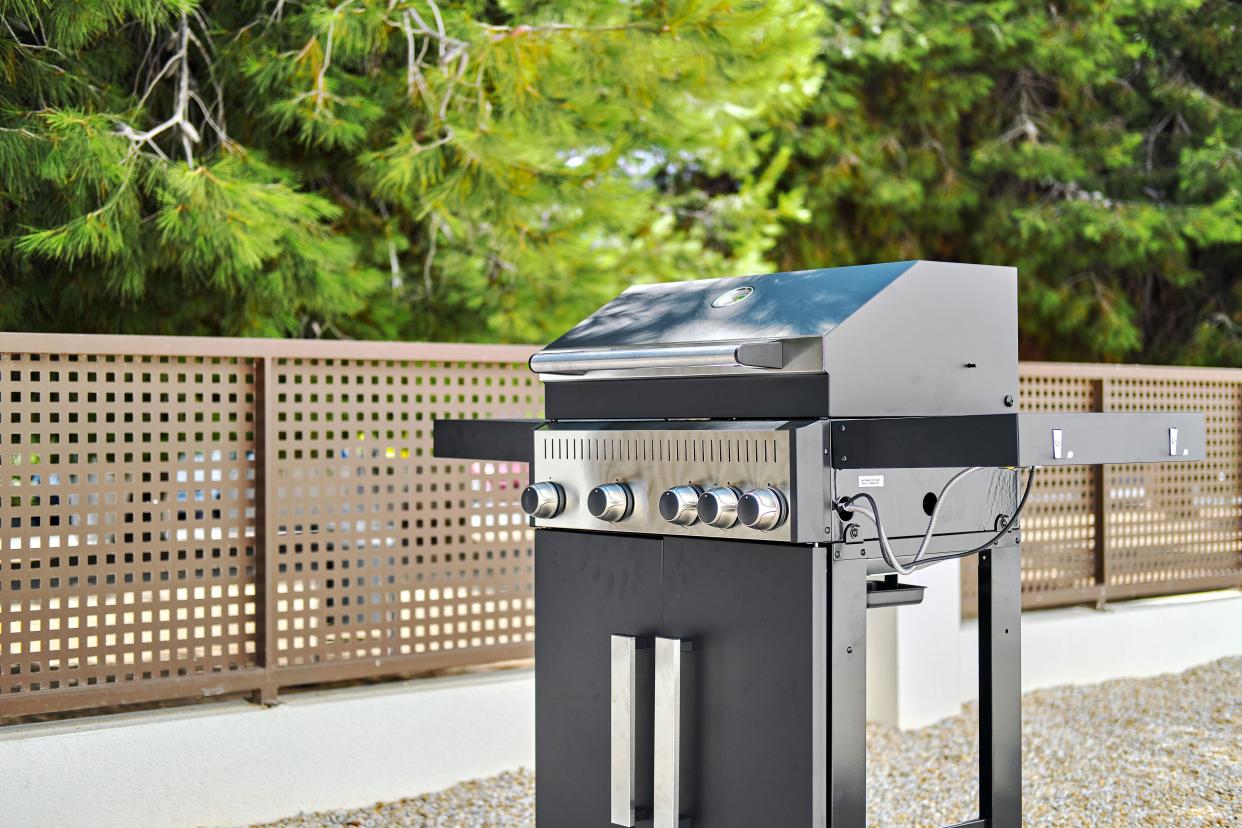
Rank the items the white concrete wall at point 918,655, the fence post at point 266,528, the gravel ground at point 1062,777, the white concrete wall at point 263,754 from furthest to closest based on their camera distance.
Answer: the white concrete wall at point 918,655 < the fence post at point 266,528 < the gravel ground at point 1062,777 < the white concrete wall at point 263,754

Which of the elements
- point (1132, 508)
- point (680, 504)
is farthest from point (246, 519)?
point (1132, 508)

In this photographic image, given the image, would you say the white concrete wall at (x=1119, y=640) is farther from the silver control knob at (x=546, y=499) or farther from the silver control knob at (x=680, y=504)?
the silver control knob at (x=680, y=504)

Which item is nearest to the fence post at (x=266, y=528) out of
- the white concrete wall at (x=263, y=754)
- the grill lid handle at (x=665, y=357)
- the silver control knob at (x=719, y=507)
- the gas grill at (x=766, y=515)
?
the white concrete wall at (x=263, y=754)

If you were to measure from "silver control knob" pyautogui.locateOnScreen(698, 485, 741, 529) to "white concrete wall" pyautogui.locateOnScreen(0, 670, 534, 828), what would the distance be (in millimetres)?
2413

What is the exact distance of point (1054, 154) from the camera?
36.3 feet

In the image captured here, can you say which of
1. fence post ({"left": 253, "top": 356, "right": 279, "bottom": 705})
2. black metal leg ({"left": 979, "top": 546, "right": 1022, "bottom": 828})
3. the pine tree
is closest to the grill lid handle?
black metal leg ({"left": 979, "top": 546, "right": 1022, "bottom": 828})

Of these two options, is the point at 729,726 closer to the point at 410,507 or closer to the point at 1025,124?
the point at 410,507

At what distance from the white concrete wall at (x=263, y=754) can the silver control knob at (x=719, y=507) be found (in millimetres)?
2413

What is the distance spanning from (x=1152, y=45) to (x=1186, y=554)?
6401 millimetres

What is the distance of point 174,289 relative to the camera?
5547 mm

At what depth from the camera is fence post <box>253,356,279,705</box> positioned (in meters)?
4.46

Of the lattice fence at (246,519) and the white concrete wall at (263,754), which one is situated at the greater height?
the lattice fence at (246,519)

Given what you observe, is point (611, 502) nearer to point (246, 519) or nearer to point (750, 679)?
point (750, 679)

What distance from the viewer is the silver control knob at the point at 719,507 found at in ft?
8.04
